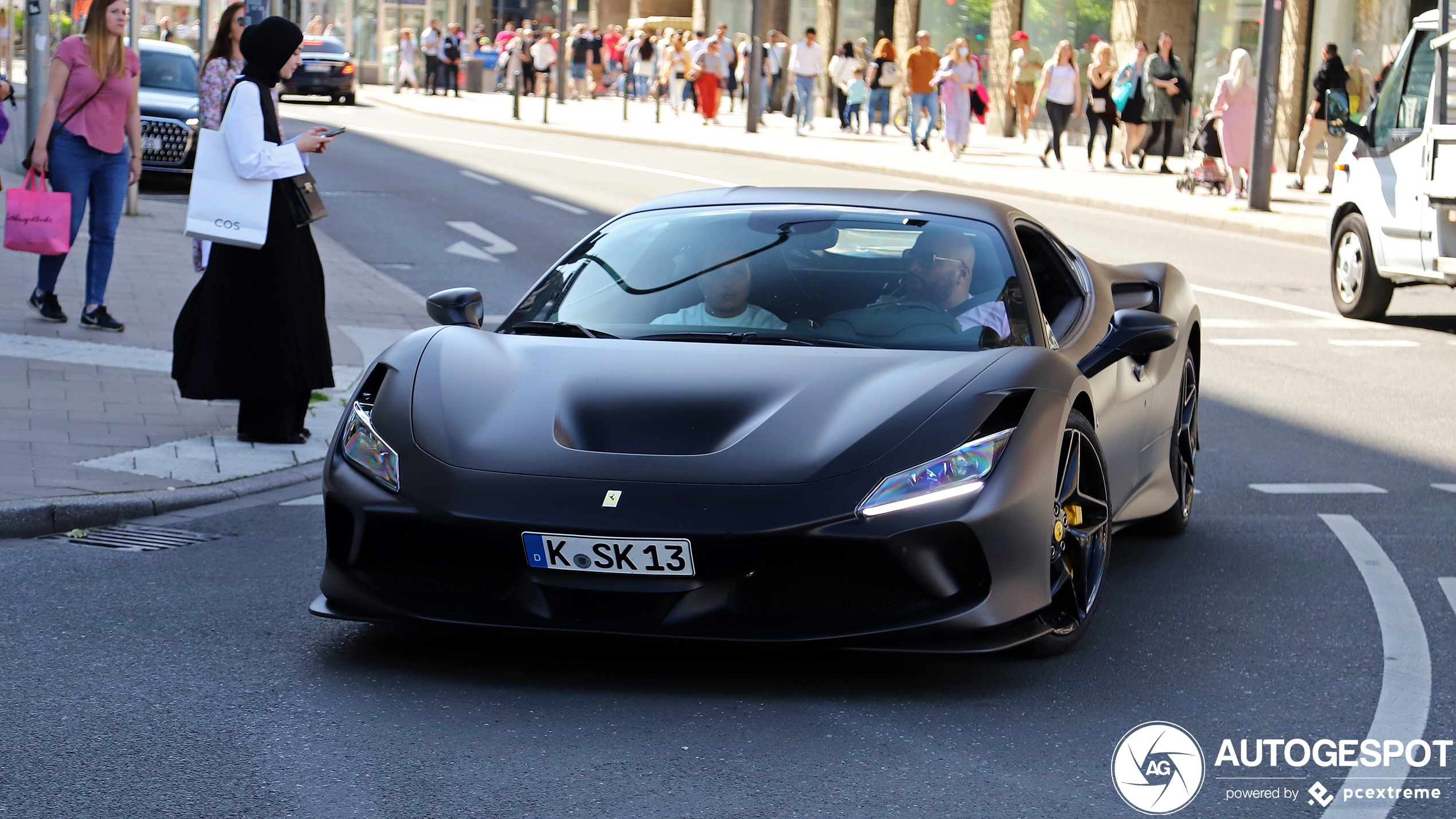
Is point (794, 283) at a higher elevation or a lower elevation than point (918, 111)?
lower

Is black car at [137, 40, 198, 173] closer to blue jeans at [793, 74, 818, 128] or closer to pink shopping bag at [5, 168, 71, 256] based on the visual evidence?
pink shopping bag at [5, 168, 71, 256]

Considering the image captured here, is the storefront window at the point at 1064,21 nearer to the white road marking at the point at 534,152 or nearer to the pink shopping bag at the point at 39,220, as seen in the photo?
the white road marking at the point at 534,152

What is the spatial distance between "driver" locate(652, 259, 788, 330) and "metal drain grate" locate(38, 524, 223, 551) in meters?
2.15

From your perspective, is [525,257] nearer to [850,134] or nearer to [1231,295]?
[1231,295]

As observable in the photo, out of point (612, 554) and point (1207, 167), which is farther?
point (1207, 167)

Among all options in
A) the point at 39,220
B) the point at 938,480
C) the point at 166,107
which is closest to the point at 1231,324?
the point at 39,220

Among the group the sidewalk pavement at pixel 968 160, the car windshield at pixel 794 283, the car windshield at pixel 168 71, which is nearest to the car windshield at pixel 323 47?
the sidewalk pavement at pixel 968 160

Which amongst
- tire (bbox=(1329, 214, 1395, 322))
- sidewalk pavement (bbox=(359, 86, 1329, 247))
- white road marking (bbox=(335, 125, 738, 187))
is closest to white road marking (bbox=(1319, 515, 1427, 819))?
tire (bbox=(1329, 214, 1395, 322))

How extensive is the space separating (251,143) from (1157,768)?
4.89 m

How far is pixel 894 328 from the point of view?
5.28 meters

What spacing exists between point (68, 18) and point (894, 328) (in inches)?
1623

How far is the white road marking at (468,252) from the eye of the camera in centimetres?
1631

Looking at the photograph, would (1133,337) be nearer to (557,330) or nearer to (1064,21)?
(557,330)

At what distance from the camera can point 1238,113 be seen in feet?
74.3
